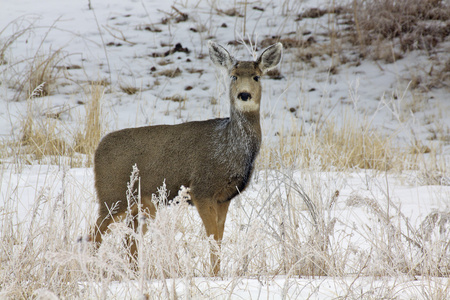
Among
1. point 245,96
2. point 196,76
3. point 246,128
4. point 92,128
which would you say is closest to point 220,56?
point 245,96

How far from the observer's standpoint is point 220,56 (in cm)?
461

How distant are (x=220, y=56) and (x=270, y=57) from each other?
0.44m

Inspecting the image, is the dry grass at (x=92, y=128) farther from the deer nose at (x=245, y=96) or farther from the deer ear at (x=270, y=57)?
the deer nose at (x=245, y=96)

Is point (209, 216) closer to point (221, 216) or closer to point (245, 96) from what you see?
point (221, 216)

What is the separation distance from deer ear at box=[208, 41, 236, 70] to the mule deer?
0.89 ft

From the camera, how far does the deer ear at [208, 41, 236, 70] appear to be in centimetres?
453

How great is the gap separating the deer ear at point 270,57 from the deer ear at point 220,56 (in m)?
0.26

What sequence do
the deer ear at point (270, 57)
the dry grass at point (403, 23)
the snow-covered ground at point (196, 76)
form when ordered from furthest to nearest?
the dry grass at point (403, 23) < the snow-covered ground at point (196, 76) < the deer ear at point (270, 57)

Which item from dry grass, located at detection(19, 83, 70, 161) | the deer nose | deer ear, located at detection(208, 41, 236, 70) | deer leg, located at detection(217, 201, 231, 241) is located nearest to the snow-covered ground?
dry grass, located at detection(19, 83, 70, 161)

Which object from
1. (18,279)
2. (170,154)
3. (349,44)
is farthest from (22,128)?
(349,44)

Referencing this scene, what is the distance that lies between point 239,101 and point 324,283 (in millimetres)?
1703

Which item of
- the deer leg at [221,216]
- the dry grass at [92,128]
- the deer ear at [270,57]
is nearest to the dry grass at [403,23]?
the dry grass at [92,128]

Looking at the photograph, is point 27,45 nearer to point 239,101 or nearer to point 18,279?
point 239,101

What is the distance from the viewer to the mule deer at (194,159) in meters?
3.91
